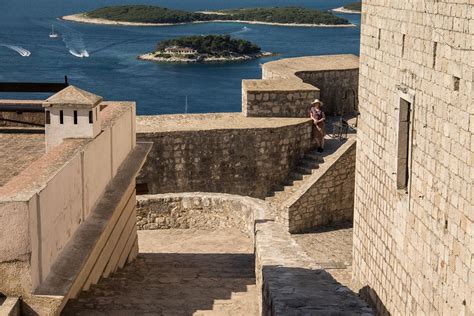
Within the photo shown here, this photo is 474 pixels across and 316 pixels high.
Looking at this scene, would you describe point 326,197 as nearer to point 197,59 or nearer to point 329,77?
point 329,77

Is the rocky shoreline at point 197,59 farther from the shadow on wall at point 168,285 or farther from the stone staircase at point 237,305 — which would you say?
the stone staircase at point 237,305

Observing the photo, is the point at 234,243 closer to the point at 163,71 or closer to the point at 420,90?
the point at 420,90

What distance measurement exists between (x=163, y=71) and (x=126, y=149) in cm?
6292

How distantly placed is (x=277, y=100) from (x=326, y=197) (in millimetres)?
2622

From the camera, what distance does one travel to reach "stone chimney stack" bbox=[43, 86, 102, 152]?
30.1 ft

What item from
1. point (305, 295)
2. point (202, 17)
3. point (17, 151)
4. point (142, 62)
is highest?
point (17, 151)

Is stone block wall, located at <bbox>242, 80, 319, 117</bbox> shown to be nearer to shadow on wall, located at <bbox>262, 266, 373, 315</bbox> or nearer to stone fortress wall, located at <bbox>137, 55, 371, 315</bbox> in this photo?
stone fortress wall, located at <bbox>137, 55, 371, 315</bbox>

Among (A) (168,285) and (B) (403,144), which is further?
Result: (A) (168,285)

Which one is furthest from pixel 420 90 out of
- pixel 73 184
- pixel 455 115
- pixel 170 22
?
pixel 170 22

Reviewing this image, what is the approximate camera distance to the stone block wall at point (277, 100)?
19688mm

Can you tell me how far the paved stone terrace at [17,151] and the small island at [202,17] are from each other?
373 feet

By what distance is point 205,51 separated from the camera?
8388cm

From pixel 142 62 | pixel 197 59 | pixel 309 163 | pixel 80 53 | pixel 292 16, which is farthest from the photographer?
pixel 292 16

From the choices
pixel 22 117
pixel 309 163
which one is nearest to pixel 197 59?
pixel 309 163
